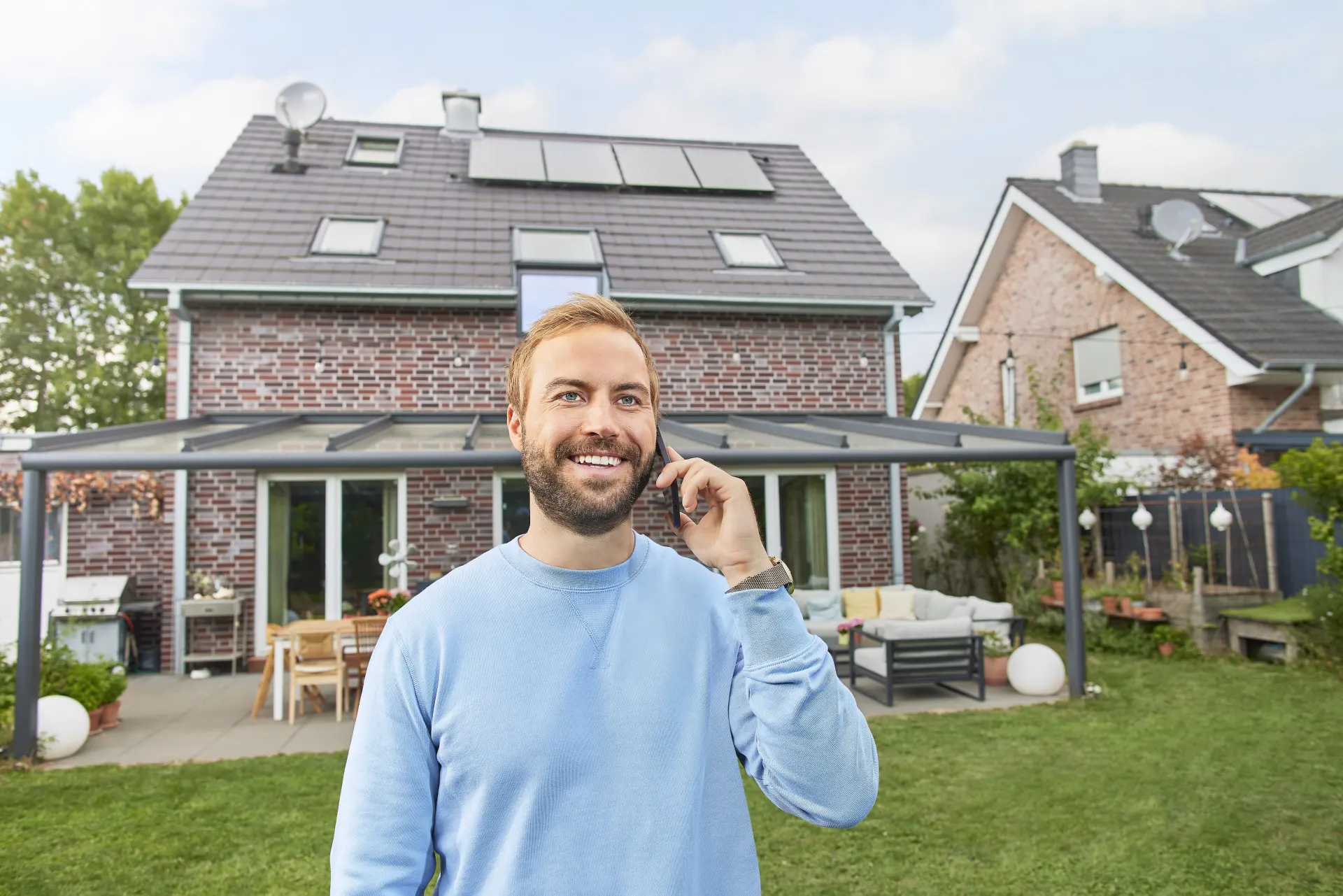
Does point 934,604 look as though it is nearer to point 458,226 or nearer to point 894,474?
point 894,474

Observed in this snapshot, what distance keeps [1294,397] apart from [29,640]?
12966mm

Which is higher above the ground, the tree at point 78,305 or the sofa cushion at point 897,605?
the tree at point 78,305

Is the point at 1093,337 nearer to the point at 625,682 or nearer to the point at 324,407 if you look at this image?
the point at 324,407

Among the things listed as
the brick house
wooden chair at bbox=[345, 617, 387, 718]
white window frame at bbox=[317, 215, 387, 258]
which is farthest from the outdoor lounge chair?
white window frame at bbox=[317, 215, 387, 258]

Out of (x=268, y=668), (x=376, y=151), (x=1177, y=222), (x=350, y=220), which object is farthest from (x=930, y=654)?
(x=376, y=151)

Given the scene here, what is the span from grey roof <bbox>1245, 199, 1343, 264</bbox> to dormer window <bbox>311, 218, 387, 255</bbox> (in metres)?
12.3

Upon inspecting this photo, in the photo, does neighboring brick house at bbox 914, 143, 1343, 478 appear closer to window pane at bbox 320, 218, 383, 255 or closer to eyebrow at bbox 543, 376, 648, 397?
window pane at bbox 320, 218, 383, 255

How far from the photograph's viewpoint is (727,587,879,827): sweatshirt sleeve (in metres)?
1.25

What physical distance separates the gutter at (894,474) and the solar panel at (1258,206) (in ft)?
28.1

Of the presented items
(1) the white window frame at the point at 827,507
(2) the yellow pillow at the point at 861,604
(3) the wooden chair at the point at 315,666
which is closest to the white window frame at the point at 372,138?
(1) the white window frame at the point at 827,507

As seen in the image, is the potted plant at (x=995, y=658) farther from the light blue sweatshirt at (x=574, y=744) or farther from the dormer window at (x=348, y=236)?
the dormer window at (x=348, y=236)

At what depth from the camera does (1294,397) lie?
10.9 metres

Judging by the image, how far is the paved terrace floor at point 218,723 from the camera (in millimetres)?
6387

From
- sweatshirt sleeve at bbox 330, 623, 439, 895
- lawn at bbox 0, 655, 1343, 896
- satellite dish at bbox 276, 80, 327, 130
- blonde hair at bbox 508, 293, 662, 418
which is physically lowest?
lawn at bbox 0, 655, 1343, 896
